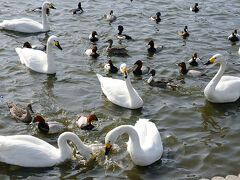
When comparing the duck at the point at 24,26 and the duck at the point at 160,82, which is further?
the duck at the point at 24,26

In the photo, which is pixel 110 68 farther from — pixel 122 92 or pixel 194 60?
pixel 194 60

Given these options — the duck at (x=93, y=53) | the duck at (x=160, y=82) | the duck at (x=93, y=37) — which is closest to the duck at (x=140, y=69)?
the duck at (x=160, y=82)

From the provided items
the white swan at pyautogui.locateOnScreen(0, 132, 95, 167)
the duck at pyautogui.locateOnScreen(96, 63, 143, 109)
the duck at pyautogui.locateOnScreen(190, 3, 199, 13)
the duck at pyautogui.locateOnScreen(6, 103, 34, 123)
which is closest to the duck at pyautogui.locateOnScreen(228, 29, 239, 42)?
the duck at pyautogui.locateOnScreen(190, 3, 199, 13)

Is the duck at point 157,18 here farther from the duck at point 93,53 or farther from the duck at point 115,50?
the duck at point 93,53

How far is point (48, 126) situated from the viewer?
10.4 m

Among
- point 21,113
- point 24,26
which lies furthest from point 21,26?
point 21,113

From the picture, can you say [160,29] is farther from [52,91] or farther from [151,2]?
[52,91]

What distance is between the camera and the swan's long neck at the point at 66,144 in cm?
920

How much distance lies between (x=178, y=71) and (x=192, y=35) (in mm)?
4065

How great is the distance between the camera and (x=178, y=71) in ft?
48.0

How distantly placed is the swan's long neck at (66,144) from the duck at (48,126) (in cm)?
124

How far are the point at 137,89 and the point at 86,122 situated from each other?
3206 mm

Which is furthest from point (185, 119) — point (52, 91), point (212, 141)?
point (52, 91)

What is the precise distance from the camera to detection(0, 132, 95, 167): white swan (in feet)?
30.0
